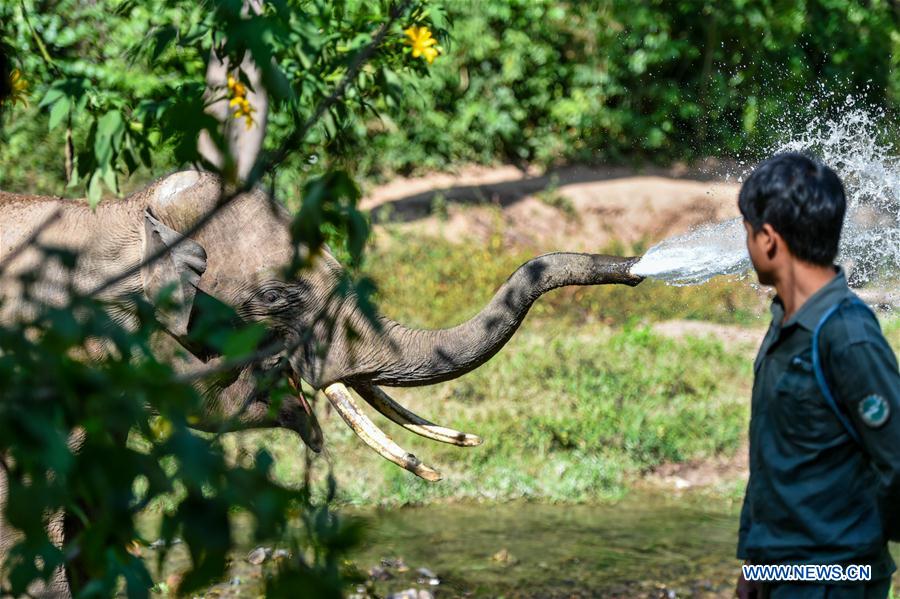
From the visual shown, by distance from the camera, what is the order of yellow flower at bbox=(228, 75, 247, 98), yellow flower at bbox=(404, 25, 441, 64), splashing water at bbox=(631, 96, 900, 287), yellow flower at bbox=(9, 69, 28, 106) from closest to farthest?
yellow flower at bbox=(228, 75, 247, 98), splashing water at bbox=(631, 96, 900, 287), yellow flower at bbox=(9, 69, 28, 106), yellow flower at bbox=(404, 25, 441, 64)

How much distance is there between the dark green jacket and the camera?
94.0 inches

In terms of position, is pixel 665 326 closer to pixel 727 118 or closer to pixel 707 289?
pixel 707 289

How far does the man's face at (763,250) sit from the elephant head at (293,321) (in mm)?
1486

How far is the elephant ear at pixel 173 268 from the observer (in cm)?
396

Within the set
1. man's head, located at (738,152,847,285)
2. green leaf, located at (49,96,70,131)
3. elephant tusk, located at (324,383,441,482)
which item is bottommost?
elephant tusk, located at (324,383,441,482)

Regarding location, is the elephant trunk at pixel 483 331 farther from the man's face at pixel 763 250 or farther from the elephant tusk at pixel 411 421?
the man's face at pixel 763 250

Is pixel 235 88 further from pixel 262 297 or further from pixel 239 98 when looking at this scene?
pixel 262 297

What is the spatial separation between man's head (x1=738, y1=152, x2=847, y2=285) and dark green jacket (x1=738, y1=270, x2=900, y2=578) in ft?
A: 0.30

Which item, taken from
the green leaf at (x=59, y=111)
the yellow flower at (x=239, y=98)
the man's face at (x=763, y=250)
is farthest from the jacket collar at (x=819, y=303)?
the green leaf at (x=59, y=111)

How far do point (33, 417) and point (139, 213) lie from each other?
9.79ft

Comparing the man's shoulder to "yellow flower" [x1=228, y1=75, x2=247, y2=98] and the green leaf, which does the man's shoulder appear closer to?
"yellow flower" [x1=228, y1=75, x2=247, y2=98]

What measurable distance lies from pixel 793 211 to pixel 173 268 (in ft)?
7.16

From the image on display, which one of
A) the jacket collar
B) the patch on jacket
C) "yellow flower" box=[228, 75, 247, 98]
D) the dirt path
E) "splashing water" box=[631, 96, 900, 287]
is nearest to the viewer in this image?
the patch on jacket

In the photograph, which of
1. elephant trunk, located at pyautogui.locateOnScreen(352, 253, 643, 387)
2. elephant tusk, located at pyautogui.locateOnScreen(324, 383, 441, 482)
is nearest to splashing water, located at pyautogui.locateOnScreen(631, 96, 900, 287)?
elephant trunk, located at pyautogui.locateOnScreen(352, 253, 643, 387)
